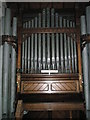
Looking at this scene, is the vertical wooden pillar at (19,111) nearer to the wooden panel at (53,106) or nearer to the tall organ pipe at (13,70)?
the wooden panel at (53,106)

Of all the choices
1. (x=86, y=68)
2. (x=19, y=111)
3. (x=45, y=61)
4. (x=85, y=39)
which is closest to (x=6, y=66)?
(x=45, y=61)

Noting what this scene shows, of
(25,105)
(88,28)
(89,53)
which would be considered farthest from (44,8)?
(25,105)

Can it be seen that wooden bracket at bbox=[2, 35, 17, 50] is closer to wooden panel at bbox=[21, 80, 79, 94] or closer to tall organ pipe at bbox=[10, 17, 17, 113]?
tall organ pipe at bbox=[10, 17, 17, 113]

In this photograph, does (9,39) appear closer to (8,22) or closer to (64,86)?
(8,22)

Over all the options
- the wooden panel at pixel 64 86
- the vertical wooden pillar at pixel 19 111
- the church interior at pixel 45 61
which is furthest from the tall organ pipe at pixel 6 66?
the wooden panel at pixel 64 86

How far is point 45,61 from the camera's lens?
841 cm

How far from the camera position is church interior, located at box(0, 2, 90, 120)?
7.82 m

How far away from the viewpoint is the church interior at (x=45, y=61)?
782cm

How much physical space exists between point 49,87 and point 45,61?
89 centimetres

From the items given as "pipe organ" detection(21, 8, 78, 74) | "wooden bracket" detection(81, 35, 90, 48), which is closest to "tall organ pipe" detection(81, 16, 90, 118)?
"wooden bracket" detection(81, 35, 90, 48)

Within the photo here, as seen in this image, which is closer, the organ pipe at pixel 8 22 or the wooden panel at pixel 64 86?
the wooden panel at pixel 64 86

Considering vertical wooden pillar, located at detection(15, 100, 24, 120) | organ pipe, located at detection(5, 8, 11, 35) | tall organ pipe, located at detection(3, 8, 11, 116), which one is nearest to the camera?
vertical wooden pillar, located at detection(15, 100, 24, 120)

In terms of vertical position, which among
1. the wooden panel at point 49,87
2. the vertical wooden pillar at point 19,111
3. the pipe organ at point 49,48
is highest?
the pipe organ at point 49,48

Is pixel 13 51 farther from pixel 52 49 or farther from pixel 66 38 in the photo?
pixel 66 38
